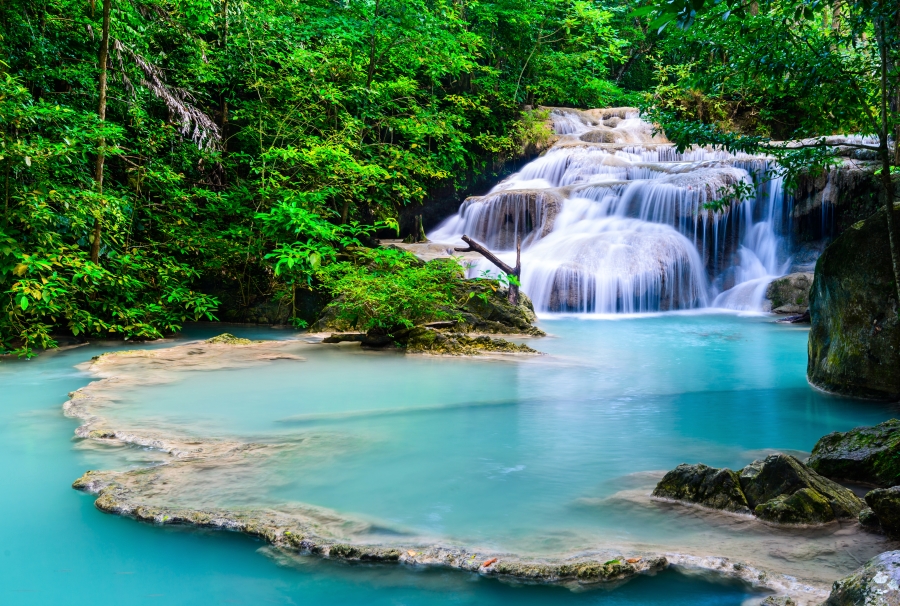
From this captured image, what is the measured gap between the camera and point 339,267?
8.96 metres

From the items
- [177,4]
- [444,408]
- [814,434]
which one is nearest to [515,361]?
[444,408]

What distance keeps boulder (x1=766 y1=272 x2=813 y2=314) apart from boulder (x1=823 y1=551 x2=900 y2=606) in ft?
38.0

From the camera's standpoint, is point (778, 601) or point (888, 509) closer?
point (778, 601)

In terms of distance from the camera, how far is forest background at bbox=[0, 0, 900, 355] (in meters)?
5.96

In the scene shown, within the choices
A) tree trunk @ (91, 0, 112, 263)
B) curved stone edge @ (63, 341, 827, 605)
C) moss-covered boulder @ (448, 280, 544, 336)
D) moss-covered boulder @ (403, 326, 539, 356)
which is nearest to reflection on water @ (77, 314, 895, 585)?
curved stone edge @ (63, 341, 827, 605)

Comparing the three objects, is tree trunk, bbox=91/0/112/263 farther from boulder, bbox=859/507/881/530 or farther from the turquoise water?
boulder, bbox=859/507/881/530

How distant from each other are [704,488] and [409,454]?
1.73m

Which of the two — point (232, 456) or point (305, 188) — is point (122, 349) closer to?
point (305, 188)

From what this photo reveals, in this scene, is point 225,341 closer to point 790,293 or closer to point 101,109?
point 101,109

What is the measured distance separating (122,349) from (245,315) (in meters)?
2.86

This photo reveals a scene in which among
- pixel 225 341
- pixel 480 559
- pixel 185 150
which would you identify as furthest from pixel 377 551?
pixel 185 150

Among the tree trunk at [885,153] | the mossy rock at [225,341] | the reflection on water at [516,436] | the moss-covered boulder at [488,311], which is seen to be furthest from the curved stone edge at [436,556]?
the moss-covered boulder at [488,311]

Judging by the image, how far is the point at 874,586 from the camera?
77.9 inches

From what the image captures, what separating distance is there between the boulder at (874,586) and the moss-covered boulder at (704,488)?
1.06 m
